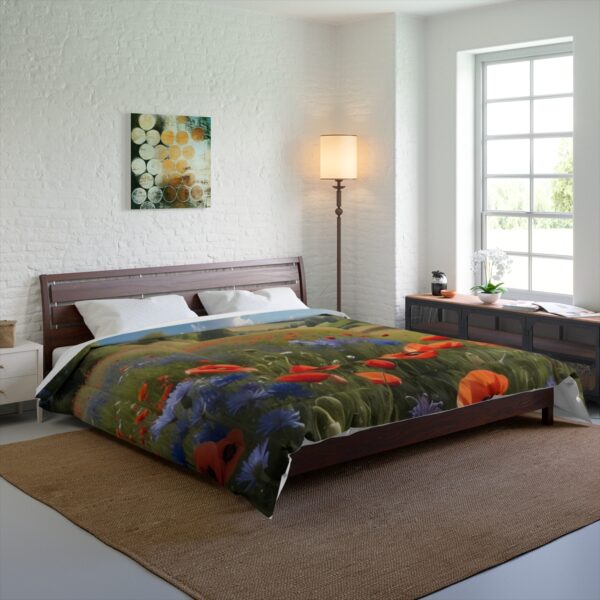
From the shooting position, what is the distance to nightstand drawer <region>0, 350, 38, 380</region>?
5324mm

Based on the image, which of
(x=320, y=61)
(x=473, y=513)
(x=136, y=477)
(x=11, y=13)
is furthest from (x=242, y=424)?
(x=320, y=61)

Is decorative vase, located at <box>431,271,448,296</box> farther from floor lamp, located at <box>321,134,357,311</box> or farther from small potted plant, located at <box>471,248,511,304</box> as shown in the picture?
floor lamp, located at <box>321,134,357,311</box>

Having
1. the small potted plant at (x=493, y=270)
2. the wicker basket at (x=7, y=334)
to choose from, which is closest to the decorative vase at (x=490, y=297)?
the small potted plant at (x=493, y=270)

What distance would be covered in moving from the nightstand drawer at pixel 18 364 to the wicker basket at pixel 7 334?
0.29 feet

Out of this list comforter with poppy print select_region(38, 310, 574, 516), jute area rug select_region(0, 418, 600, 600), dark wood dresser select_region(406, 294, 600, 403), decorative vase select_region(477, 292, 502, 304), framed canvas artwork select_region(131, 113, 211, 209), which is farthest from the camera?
decorative vase select_region(477, 292, 502, 304)

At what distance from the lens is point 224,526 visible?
3.78 meters

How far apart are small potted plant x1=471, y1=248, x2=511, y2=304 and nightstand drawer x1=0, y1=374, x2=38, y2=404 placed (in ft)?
10.2

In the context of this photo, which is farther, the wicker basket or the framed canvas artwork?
the framed canvas artwork

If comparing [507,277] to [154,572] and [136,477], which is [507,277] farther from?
[154,572]

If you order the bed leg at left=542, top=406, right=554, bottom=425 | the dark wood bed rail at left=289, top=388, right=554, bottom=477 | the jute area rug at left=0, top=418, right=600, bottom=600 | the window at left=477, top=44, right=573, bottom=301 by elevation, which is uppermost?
the window at left=477, top=44, right=573, bottom=301

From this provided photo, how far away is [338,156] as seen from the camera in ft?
22.8

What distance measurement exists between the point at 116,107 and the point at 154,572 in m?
3.69

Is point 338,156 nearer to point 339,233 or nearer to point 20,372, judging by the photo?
point 339,233

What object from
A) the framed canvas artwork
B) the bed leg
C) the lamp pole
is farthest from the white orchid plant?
the framed canvas artwork
